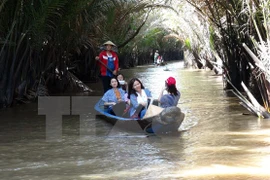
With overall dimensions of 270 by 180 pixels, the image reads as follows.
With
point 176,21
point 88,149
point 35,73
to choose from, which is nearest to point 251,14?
point 88,149

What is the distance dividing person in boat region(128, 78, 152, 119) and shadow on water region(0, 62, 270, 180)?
0.46 m

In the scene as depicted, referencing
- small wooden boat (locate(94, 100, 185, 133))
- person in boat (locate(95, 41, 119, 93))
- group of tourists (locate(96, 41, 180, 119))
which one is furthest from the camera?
person in boat (locate(95, 41, 119, 93))

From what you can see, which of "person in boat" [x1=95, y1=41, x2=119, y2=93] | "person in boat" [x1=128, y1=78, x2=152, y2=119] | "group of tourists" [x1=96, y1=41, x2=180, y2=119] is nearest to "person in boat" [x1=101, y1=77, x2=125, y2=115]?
"group of tourists" [x1=96, y1=41, x2=180, y2=119]

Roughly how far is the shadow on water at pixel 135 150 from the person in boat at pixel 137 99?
0.46 m

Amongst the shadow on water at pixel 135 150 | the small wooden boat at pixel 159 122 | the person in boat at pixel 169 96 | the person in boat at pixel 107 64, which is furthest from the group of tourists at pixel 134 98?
the person in boat at pixel 107 64

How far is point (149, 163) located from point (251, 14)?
5319 mm

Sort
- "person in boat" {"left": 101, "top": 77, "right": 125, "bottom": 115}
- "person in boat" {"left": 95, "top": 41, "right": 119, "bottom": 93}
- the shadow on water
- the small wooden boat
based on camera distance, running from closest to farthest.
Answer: the shadow on water, the small wooden boat, "person in boat" {"left": 101, "top": 77, "right": 125, "bottom": 115}, "person in boat" {"left": 95, "top": 41, "right": 119, "bottom": 93}

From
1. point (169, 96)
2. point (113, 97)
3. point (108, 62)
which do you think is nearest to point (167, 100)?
point (169, 96)

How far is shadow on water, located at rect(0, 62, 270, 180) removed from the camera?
22.2 feet

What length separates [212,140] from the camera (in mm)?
8977

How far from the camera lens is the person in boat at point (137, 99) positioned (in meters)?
9.88

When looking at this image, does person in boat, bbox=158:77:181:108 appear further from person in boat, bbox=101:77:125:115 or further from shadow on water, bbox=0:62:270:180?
person in boat, bbox=101:77:125:115

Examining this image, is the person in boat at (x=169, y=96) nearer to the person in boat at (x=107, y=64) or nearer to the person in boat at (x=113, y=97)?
the person in boat at (x=113, y=97)

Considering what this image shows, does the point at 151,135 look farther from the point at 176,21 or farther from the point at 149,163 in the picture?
the point at 176,21
